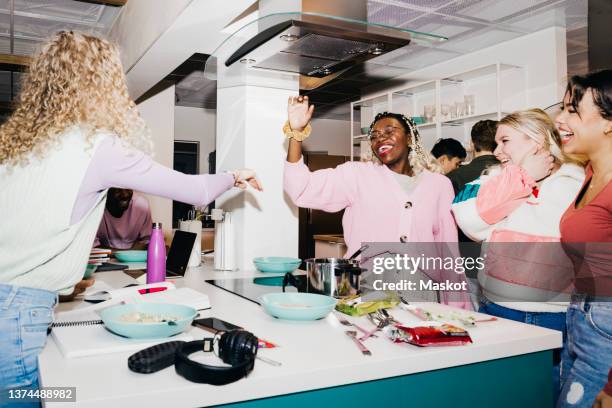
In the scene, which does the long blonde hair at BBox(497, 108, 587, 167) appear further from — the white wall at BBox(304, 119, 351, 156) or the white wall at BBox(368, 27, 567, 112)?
the white wall at BBox(304, 119, 351, 156)

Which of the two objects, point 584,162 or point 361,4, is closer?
point 584,162

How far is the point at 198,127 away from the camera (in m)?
7.41

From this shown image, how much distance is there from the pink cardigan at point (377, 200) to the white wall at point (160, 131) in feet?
9.92

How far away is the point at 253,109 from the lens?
98.7 inches

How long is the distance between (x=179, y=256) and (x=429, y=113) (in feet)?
11.3

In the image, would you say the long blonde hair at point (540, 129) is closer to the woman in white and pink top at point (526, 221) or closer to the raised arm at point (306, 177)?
the woman in white and pink top at point (526, 221)

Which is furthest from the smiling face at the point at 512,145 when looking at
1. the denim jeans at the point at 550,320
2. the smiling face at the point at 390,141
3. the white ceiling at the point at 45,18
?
the white ceiling at the point at 45,18

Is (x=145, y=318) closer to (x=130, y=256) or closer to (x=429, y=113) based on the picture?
(x=130, y=256)

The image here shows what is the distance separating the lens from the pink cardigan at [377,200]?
2.05m

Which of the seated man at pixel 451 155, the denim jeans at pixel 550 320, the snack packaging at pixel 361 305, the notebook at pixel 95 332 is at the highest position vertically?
the seated man at pixel 451 155

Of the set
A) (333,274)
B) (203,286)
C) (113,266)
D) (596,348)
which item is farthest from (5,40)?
(596,348)

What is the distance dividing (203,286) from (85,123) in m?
0.93

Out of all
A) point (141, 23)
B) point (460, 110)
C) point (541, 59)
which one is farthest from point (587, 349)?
point (460, 110)

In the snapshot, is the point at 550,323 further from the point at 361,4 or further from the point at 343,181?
the point at 361,4
